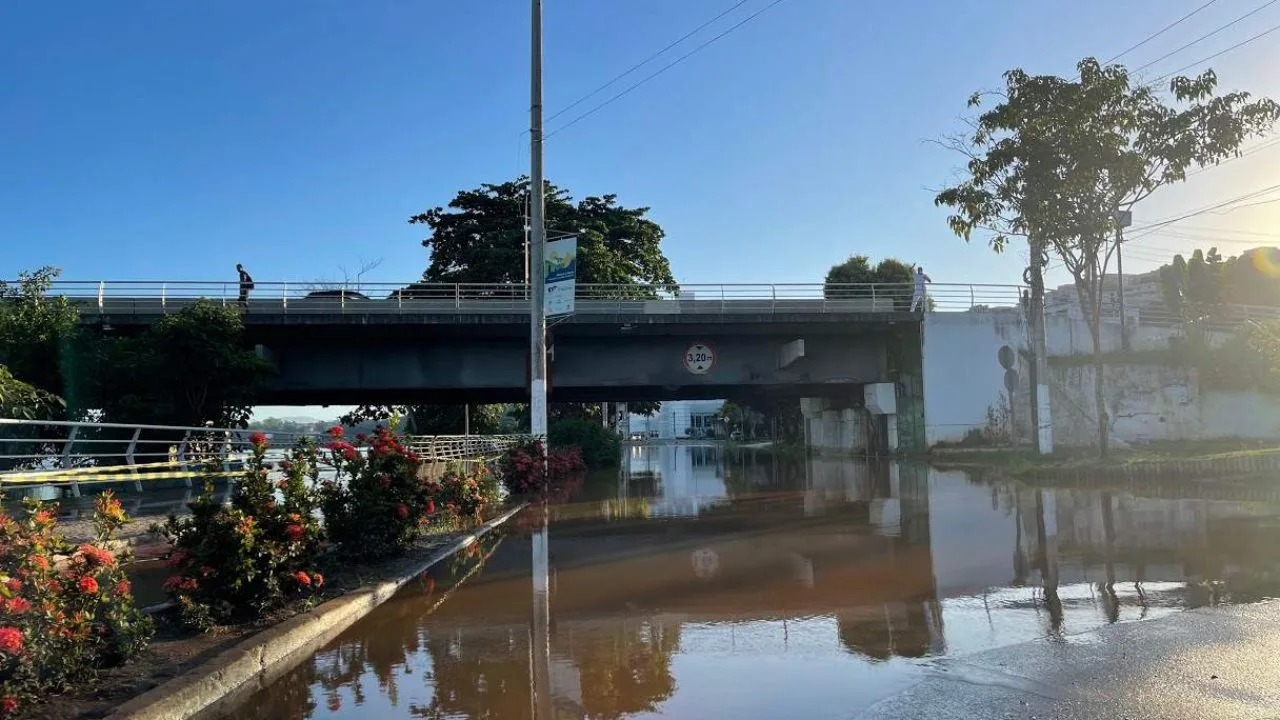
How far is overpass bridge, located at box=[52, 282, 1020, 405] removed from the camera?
27094mm

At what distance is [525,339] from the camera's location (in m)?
30.0

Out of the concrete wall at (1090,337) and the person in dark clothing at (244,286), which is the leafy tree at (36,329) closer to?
the person in dark clothing at (244,286)

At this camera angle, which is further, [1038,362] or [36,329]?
[1038,362]

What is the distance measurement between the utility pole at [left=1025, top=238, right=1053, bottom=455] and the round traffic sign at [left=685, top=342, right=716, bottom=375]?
36.1 feet

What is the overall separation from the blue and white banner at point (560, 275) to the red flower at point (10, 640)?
58.1ft

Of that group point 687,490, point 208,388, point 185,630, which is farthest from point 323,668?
point 208,388

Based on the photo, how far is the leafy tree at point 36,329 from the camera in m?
19.8

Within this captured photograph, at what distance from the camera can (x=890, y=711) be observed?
4785 mm

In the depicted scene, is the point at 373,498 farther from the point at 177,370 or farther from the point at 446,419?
the point at 446,419

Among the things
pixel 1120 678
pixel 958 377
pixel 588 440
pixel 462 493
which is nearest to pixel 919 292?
pixel 958 377

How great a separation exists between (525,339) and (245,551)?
23.9m

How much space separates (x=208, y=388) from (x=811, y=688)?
2173 cm

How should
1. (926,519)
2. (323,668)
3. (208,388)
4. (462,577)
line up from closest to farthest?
(323,668) < (462,577) < (926,519) < (208,388)

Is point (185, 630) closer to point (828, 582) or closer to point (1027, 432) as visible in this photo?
point (828, 582)
